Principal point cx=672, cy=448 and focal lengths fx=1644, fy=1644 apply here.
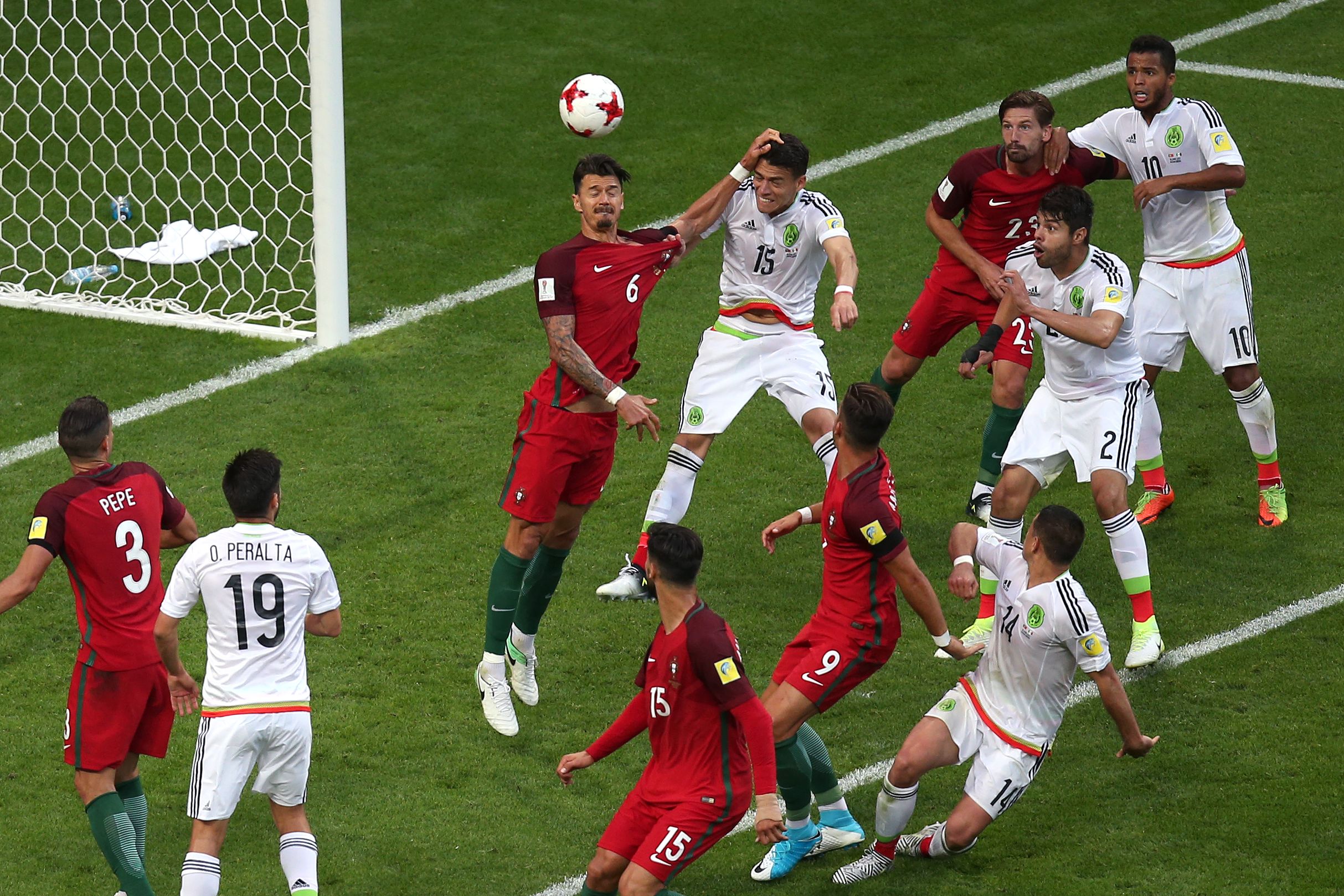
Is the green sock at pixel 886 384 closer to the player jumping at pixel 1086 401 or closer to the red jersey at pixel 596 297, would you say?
the player jumping at pixel 1086 401

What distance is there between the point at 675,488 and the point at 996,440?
5.62 ft

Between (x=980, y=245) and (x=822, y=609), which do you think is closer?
(x=822, y=609)

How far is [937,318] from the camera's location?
345 inches

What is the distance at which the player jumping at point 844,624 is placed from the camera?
19.7ft

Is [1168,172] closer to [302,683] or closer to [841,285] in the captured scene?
[841,285]

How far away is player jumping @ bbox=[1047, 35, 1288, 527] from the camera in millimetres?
8500

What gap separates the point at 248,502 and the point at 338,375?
500 cm

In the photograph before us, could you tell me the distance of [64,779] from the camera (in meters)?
6.80

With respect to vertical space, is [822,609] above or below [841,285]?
below

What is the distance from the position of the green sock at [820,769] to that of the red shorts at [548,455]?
1624 mm

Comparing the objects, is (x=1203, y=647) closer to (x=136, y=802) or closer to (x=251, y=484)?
(x=251, y=484)

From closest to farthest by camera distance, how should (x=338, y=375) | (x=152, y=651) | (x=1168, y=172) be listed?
(x=152, y=651), (x=1168, y=172), (x=338, y=375)

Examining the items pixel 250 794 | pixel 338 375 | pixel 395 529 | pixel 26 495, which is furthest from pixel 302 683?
pixel 338 375

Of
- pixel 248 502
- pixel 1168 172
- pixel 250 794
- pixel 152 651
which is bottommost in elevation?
pixel 250 794
